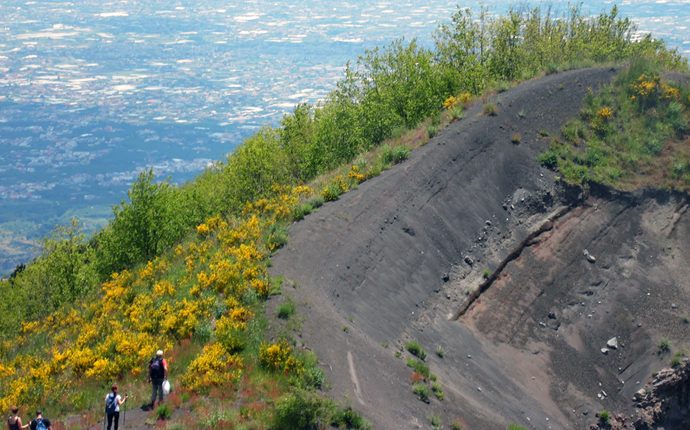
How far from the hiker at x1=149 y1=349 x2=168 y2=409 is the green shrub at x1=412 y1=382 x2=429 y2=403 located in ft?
28.2

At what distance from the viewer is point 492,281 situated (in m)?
38.2

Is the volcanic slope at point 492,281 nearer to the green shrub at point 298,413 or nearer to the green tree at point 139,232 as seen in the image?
the green shrub at point 298,413

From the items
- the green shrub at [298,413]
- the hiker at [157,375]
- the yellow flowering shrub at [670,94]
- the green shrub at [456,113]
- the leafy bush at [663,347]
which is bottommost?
the leafy bush at [663,347]

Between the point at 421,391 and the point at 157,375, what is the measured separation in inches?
356

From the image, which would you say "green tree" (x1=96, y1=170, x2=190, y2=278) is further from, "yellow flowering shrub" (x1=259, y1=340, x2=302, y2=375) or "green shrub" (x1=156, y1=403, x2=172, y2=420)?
"green shrub" (x1=156, y1=403, x2=172, y2=420)

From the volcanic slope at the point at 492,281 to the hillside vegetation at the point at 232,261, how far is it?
180 centimetres

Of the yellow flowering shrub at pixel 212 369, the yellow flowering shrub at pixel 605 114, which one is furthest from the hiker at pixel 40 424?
the yellow flowering shrub at pixel 605 114

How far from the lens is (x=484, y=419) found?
2644 centimetres

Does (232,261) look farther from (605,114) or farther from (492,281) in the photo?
(605,114)

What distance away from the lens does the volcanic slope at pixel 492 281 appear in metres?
28.4

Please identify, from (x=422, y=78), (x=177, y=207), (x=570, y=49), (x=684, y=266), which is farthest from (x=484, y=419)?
(x=570, y=49)

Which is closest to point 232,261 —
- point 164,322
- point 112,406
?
point 164,322

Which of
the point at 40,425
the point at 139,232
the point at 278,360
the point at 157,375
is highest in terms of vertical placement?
the point at 40,425

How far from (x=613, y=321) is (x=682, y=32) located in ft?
536
